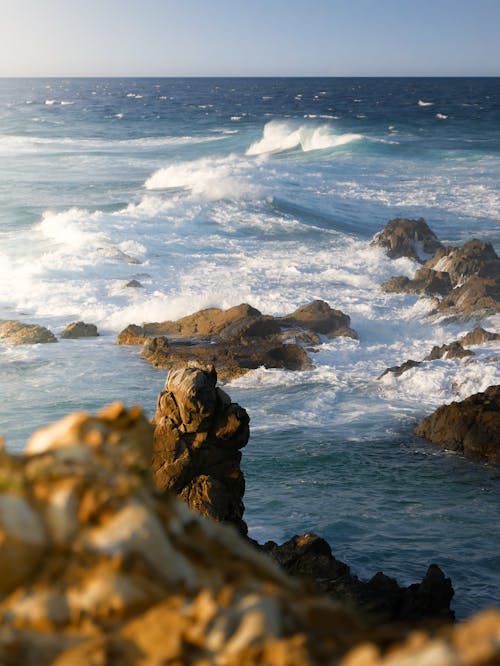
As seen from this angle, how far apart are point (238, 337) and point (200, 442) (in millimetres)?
12758

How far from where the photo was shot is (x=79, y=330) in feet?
86.4

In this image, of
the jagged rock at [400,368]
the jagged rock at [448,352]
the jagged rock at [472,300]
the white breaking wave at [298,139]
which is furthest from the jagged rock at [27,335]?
the white breaking wave at [298,139]

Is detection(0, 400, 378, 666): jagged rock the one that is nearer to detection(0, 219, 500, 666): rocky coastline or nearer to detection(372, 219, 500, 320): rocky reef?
detection(0, 219, 500, 666): rocky coastline

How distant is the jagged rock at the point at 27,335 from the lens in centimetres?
2553

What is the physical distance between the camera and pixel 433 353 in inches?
925

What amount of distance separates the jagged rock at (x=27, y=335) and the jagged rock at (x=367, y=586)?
15253mm

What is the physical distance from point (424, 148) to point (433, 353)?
55.7 m

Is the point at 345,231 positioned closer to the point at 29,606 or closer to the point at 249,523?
the point at 249,523

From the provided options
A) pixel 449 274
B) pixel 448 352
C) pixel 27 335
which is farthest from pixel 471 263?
pixel 27 335

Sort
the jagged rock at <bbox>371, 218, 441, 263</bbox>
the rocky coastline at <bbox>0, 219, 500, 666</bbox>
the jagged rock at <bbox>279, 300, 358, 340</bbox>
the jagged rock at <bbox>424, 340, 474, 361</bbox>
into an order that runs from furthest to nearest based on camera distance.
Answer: the jagged rock at <bbox>371, 218, 441, 263</bbox> < the jagged rock at <bbox>279, 300, 358, 340</bbox> < the jagged rock at <bbox>424, 340, 474, 361</bbox> < the rocky coastline at <bbox>0, 219, 500, 666</bbox>

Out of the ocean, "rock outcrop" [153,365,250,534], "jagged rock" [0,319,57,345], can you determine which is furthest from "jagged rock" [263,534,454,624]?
"jagged rock" [0,319,57,345]

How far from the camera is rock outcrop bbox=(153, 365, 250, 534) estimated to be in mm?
11352

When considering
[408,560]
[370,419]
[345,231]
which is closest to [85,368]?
[370,419]

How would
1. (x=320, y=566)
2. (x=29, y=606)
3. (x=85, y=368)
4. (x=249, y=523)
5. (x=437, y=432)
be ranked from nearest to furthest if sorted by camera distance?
(x=29, y=606)
(x=320, y=566)
(x=249, y=523)
(x=437, y=432)
(x=85, y=368)
